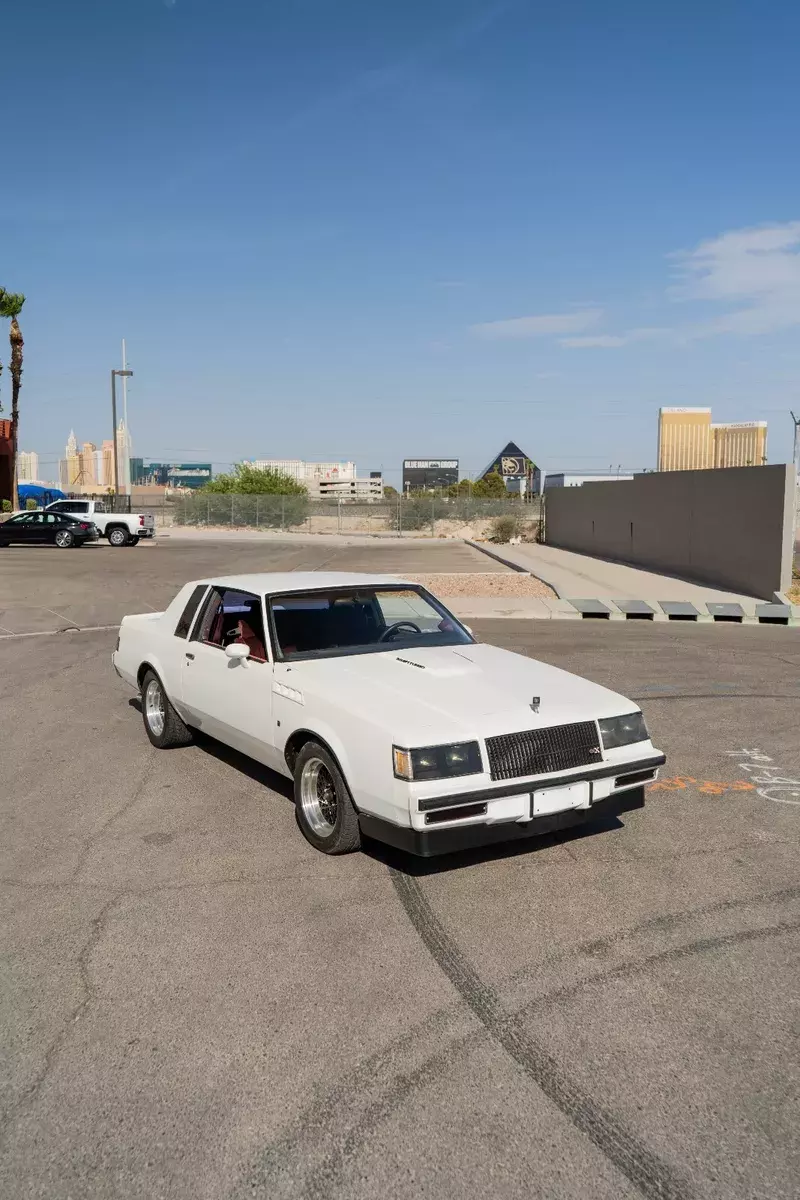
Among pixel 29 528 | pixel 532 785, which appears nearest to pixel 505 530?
pixel 29 528

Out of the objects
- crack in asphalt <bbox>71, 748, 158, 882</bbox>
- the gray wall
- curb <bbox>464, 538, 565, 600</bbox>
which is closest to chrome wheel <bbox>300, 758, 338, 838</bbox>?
crack in asphalt <bbox>71, 748, 158, 882</bbox>

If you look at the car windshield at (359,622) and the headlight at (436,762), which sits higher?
the car windshield at (359,622)

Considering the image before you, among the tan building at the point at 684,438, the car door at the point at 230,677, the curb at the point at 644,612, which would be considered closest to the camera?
the car door at the point at 230,677

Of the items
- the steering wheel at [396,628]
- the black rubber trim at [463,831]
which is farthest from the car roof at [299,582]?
the black rubber trim at [463,831]

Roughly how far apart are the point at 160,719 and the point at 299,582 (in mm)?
1780

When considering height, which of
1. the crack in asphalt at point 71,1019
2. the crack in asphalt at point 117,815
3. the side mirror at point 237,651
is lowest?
the crack in asphalt at point 71,1019

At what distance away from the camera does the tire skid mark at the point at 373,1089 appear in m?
2.77

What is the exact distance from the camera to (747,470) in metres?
18.8

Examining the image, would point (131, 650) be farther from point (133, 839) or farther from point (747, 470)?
point (747, 470)

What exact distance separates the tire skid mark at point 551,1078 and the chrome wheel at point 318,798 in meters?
0.93

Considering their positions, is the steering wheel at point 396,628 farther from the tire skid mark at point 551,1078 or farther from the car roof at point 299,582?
the tire skid mark at point 551,1078

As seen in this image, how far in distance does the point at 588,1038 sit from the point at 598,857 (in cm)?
182

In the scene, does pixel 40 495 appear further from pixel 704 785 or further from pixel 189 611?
pixel 704 785

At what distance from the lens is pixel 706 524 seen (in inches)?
827
